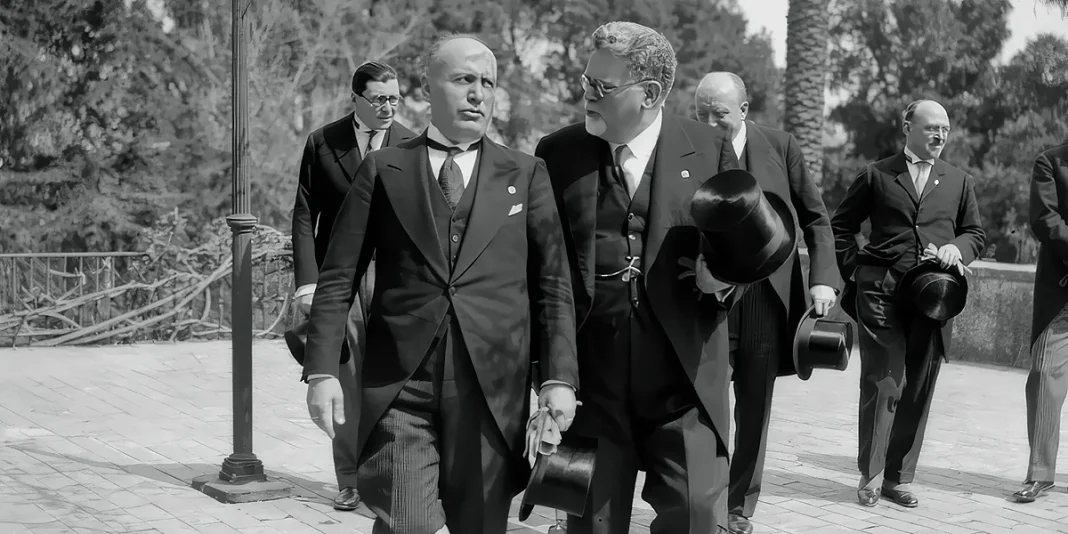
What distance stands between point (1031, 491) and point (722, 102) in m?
2.71

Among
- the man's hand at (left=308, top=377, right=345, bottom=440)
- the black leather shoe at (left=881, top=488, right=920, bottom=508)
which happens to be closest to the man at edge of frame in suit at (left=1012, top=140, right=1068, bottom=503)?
the black leather shoe at (left=881, top=488, right=920, bottom=508)

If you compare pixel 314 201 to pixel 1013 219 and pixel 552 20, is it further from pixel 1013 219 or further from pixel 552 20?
pixel 552 20

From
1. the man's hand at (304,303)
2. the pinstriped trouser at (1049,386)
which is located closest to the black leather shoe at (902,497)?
the pinstriped trouser at (1049,386)

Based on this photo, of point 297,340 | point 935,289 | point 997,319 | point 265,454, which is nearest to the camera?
point 297,340

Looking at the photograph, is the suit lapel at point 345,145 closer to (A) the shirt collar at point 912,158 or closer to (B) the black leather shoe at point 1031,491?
(A) the shirt collar at point 912,158

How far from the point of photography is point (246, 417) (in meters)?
6.25

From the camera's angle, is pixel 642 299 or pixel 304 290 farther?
pixel 304 290

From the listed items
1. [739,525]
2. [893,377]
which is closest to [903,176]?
[893,377]

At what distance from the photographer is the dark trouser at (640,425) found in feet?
11.9

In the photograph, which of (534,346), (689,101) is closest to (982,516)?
(534,346)

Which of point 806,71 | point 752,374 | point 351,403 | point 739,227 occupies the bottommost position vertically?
point 351,403

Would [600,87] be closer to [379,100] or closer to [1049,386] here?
[379,100]

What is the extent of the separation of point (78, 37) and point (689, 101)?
18.7 m

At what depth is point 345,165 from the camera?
18.6ft
